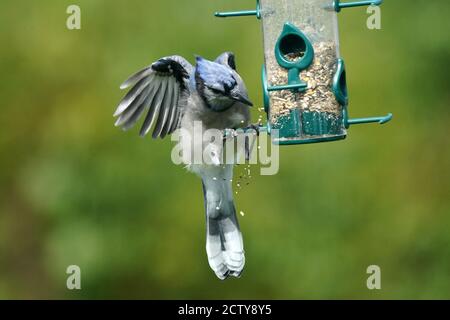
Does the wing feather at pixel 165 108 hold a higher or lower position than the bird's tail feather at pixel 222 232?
higher

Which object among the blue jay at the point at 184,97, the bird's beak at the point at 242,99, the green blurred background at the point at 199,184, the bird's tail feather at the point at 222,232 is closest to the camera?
the bird's beak at the point at 242,99

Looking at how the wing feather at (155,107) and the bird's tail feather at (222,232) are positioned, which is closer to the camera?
the wing feather at (155,107)

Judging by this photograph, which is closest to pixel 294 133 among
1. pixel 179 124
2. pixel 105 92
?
pixel 179 124

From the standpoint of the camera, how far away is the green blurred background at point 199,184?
720cm

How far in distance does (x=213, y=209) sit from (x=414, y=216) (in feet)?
5.70

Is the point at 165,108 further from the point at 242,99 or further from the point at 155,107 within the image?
the point at 242,99

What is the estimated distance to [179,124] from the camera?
601 centimetres

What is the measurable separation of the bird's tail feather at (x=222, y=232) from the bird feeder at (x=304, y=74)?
3.09ft

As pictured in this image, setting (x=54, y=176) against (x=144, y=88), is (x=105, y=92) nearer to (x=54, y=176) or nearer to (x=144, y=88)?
(x=54, y=176)

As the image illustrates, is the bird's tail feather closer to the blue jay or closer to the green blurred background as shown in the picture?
the blue jay

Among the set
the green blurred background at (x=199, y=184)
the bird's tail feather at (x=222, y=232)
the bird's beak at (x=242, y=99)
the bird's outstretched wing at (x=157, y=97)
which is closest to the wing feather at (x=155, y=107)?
the bird's outstretched wing at (x=157, y=97)

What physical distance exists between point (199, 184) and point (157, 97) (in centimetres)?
147

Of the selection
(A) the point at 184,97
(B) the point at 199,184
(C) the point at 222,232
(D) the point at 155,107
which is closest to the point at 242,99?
(A) the point at 184,97

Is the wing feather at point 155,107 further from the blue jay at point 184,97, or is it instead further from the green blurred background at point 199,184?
the green blurred background at point 199,184
